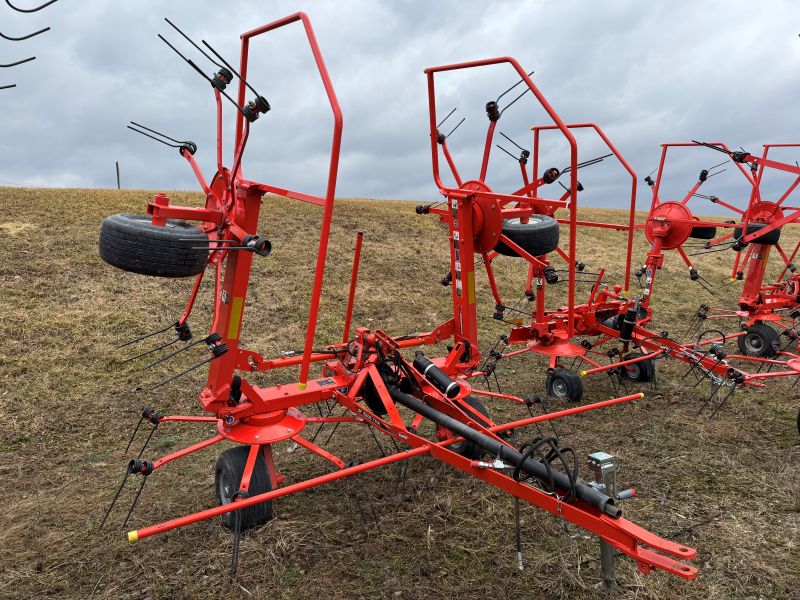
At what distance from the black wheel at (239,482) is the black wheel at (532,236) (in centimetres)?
373

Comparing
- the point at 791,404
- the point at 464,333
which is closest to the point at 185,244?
the point at 464,333

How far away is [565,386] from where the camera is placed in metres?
8.21

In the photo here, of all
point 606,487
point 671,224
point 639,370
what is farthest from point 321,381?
point 671,224

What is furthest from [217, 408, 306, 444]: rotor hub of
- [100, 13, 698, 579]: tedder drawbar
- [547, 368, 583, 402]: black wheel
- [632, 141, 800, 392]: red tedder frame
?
[632, 141, 800, 392]: red tedder frame

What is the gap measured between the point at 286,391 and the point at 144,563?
1.70 m

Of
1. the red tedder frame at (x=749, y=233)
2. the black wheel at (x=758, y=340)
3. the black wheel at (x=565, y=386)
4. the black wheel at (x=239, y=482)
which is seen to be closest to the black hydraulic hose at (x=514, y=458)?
the black wheel at (x=239, y=482)

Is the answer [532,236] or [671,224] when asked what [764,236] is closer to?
[671,224]

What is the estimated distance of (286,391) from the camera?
207 inches

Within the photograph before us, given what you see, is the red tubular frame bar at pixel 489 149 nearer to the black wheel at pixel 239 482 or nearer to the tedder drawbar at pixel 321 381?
the tedder drawbar at pixel 321 381

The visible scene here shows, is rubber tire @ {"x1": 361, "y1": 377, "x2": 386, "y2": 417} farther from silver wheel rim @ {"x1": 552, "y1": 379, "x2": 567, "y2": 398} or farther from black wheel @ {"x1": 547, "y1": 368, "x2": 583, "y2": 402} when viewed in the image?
silver wheel rim @ {"x1": 552, "y1": 379, "x2": 567, "y2": 398}

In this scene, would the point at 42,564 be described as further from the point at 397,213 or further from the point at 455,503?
the point at 397,213

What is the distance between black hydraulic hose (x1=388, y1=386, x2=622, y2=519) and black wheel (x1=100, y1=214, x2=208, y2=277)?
2.23 meters

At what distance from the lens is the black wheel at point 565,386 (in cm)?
810

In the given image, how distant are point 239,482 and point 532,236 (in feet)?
14.6
